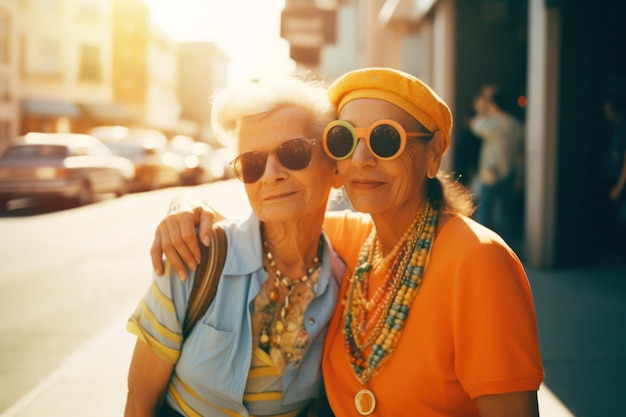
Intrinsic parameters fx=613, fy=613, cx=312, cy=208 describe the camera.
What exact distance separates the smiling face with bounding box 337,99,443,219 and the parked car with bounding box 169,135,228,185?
847 inches

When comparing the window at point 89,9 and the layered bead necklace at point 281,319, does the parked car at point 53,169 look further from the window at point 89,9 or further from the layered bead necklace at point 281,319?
the window at point 89,9

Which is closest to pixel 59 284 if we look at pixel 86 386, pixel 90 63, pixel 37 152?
pixel 86 386

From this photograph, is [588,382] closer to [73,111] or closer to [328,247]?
[328,247]

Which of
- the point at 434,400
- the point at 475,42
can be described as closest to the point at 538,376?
the point at 434,400

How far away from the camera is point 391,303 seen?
1.99m

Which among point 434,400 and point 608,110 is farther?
point 608,110

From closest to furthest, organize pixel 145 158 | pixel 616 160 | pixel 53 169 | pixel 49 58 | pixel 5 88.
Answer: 1. pixel 616 160
2. pixel 53 169
3. pixel 145 158
4. pixel 5 88
5. pixel 49 58

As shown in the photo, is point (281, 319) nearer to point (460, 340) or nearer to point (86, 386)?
point (460, 340)

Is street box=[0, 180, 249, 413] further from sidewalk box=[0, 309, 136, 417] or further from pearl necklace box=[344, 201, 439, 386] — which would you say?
pearl necklace box=[344, 201, 439, 386]

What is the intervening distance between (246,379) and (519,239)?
745 centimetres

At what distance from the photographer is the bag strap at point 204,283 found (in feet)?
6.74

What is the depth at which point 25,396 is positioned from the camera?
3.54m

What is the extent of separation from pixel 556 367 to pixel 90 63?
42460 millimetres

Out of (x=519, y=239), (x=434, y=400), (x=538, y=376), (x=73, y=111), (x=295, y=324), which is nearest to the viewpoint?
(x=538, y=376)
